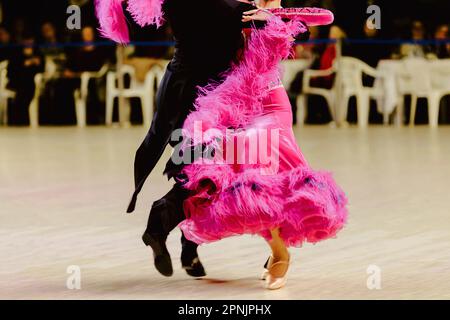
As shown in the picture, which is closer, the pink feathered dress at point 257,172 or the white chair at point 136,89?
the pink feathered dress at point 257,172

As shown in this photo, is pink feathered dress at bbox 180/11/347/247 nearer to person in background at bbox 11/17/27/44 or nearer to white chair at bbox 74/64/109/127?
white chair at bbox 74/64/109/127

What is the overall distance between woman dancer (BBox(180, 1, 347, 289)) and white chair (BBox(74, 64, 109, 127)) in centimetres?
983

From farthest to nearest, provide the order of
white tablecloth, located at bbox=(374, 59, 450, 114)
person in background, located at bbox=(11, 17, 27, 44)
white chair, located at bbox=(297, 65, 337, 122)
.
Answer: person in background, located at bbox=(11, 17, 27, 44) < white chair, located at bbox=(297, 65, 337, 122) < white tablecloth, located at bbox=(374, 59, 450, 114)

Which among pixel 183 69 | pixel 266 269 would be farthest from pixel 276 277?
pixel 183 69

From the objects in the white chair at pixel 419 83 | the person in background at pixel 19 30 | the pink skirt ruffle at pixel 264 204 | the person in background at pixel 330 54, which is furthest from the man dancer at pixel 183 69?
the person in background at pixel 19 30

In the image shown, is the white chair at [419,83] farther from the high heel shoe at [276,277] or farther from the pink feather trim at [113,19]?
the high heel shoe at [276,277]

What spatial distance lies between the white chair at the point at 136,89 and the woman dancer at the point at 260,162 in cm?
947

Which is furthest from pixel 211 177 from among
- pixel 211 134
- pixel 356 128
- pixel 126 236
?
pixel 356 128

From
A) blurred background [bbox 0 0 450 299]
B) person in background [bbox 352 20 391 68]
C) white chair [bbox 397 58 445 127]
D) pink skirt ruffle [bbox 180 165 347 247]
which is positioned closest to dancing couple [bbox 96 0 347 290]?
pink skirt ruffle [bbox 180 165 347 247]

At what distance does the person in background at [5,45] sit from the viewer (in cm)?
1424

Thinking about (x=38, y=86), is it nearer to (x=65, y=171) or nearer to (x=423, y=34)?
(x=423, y=34)

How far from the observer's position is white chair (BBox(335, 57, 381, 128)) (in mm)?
13430

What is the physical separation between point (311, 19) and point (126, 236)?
1.74 metres

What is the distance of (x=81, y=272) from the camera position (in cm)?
455
